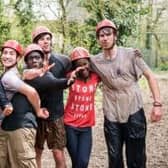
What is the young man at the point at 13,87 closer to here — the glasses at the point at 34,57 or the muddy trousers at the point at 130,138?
the glasses at the point at 34,57

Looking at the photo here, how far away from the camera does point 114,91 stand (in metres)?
6.45

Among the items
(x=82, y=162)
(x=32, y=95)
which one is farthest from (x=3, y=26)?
(x=32, y=95)

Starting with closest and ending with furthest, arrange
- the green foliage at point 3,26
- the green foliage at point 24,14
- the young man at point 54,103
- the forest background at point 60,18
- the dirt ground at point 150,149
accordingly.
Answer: the young man at point 54,103, the dirt ground at point 150,149, the green foliage at point 3,26, the forest background at point 60,18, the green foliage at point 24,14

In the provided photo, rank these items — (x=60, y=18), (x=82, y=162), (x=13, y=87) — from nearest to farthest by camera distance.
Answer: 1. (x=13, y=87)
2. (x=82, y=162)
3. (x=60, y=18)

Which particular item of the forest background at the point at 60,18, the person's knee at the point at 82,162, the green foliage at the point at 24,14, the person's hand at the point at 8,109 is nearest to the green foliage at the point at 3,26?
the forest background at the point at 60,18

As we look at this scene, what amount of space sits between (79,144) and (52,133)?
358 mm

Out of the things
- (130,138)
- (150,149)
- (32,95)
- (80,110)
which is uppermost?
(32,95)

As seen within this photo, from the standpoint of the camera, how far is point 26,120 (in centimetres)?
595

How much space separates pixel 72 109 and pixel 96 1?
1080 cm

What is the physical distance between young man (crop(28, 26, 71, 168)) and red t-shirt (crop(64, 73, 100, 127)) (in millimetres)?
113

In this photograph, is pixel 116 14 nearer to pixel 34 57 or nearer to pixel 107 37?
pixel 107 37

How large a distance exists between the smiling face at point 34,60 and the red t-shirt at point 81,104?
26.4 inches

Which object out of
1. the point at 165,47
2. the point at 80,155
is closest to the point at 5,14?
the point at 80,155

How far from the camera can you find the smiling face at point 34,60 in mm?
6000
